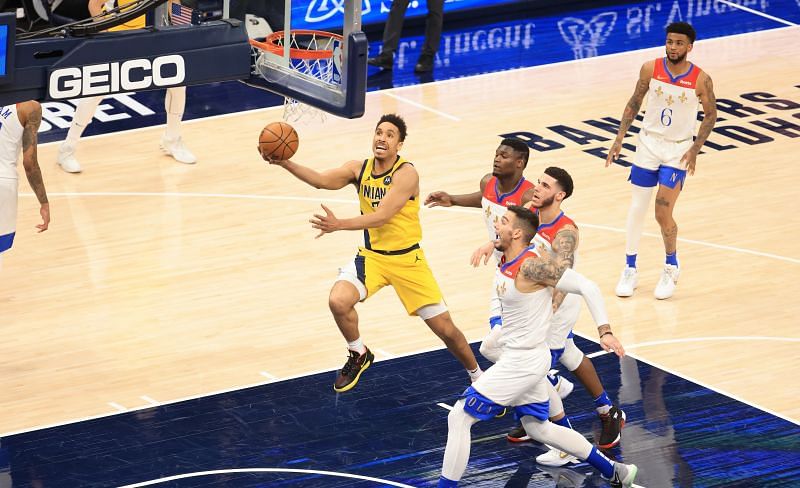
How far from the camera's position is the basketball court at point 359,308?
9.51m

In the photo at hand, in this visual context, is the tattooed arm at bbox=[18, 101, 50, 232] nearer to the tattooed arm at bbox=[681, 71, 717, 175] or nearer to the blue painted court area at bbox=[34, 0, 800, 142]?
the tattooed arm at bbox=[681, 71, 717, 175]

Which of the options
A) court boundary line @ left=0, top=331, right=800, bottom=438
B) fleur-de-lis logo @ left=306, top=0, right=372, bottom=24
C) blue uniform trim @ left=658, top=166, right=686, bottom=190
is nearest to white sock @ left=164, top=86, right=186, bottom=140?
fleur-de-lis logo @ left=306, top=0, right=372, bottom=24

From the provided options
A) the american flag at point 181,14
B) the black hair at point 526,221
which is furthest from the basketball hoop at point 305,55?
the black hair at point 526,221

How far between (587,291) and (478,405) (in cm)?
87

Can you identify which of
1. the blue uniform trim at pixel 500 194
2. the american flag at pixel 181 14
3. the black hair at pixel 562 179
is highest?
the american flag at pixel 181 14

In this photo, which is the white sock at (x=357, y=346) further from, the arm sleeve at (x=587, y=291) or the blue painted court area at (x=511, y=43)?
the blue painted court area at (x=511, y=43)

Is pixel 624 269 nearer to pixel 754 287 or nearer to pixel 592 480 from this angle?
pixel 754 287

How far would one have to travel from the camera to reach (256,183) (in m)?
14.5

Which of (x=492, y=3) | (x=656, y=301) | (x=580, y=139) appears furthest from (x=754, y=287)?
(x=492, y=3)

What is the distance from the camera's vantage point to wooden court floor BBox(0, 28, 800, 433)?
1081 centimetres

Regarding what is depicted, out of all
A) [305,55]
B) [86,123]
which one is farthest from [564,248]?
[86,123]

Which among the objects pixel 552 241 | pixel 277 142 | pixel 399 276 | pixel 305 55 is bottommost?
pixel 399 276

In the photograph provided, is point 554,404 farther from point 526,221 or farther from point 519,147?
point 519,147

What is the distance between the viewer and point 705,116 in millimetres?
11602
